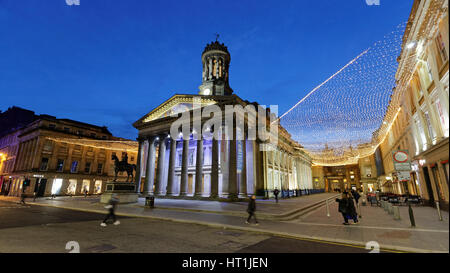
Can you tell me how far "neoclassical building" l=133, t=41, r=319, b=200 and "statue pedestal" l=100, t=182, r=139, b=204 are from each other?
645 cm

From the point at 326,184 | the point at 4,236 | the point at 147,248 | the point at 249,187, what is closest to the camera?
the point at 147,248

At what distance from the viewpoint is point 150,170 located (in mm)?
34062

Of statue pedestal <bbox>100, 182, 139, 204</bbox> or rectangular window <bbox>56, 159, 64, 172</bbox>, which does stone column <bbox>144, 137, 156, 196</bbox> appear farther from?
rectangular window <bbox>56, 159, 64, 172</bbox>

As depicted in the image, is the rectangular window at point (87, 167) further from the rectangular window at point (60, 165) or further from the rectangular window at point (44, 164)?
the rectangular window at point (44, 164)

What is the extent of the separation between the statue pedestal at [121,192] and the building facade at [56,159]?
1570cm

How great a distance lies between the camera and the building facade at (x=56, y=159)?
41.2m

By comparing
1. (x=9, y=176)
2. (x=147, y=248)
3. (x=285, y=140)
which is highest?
(x=285, y=140)

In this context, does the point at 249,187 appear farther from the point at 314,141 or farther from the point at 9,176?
the point at 9,176

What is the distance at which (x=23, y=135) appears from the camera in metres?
47.2

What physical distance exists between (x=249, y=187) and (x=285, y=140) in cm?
2031

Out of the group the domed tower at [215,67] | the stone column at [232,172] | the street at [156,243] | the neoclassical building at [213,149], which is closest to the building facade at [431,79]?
the street at [156,243]

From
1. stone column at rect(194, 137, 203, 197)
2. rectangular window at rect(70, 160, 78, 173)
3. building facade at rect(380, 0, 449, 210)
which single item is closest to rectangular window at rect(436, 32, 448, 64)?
building facade at rect(380, 0, 449, 210)
